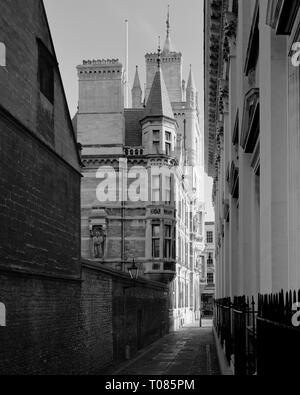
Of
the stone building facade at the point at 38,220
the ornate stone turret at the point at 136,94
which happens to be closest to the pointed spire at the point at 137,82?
the ornate stone turret at the point at 136,94

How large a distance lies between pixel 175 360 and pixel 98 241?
15.8m

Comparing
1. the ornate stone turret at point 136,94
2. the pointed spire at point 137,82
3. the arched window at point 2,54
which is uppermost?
the pointed spire at point 137,82

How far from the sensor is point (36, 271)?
45.4ft

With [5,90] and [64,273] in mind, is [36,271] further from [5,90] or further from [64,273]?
[5,90]

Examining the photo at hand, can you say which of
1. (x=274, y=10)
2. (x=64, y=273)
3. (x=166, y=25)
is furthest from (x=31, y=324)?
(x=166, y=25)

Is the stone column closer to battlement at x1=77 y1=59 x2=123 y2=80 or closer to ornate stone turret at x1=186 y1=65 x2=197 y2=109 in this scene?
battlement at x1=77 y1=59 x2=123 y2=80

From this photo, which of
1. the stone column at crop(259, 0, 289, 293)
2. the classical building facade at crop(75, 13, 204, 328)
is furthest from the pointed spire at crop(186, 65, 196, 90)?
the stone column at crop(259, 0, 289, 293)

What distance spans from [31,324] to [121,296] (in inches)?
465

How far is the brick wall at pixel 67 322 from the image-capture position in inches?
491

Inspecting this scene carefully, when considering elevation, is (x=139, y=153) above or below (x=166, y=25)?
below

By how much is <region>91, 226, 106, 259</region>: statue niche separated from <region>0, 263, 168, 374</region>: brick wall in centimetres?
1283

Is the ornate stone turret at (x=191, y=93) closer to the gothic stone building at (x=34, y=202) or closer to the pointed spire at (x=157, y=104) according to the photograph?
the pointed spire at (x=157, y=104)

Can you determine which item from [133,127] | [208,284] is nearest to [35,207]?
[133,127]

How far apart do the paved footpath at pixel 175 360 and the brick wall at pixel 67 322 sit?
2.45 feet
